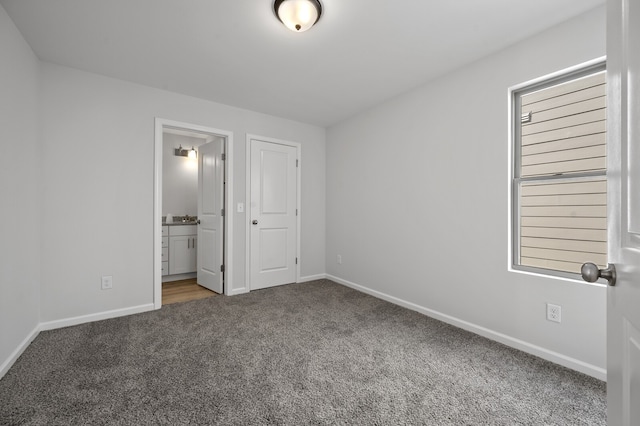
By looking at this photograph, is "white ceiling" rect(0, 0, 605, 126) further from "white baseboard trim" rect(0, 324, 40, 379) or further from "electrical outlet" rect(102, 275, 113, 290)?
"white baseboard trim" rect(0, 324, 40, 379)

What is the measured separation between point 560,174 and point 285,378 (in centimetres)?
247

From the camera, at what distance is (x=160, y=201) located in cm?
329

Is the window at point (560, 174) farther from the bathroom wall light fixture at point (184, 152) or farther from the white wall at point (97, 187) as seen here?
the bathroom wall light fixture at point (184, 152)

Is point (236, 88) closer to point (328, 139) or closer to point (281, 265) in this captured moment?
point (328, 139)

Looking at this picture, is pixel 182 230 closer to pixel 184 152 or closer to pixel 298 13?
pixel 184 152

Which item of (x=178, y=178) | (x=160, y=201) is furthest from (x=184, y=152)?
(x=160, y=201)

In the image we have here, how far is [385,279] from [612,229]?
3015 mm

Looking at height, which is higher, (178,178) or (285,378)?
(178,178)

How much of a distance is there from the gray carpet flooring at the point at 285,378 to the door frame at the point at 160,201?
0.55 m

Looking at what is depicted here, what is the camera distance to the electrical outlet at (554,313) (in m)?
2.11

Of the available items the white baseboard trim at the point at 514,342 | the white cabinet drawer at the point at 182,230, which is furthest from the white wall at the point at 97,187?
the white baseboard trim at the point at 514,342

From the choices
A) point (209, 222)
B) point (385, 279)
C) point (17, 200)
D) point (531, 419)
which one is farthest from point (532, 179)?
point (17, 200)

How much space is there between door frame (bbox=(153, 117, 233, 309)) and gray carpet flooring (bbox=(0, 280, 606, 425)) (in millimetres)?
547

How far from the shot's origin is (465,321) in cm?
273
